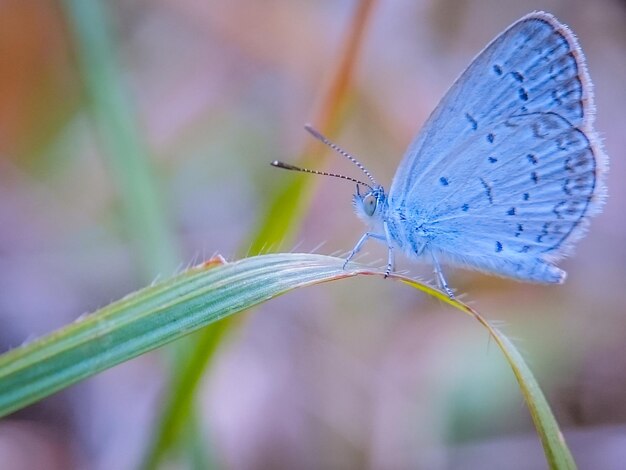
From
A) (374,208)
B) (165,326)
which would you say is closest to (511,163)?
(374,208)

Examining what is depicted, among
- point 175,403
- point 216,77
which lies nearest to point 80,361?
point 175,403

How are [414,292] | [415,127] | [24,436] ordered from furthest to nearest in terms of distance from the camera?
[415,127]
[414,292]
[24,436]

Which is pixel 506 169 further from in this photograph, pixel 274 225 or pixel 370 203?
pixel 274 225

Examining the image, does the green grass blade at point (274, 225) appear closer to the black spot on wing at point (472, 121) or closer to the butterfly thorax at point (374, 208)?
the butterfly thorax at point (374, 208)

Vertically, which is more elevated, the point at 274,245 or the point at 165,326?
the point at 274,245

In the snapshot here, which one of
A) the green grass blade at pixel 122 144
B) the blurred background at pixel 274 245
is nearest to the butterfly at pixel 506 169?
the blurred background at pixel 274 245

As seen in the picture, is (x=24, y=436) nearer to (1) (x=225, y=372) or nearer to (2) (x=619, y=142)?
(1) (x=225, y=372)

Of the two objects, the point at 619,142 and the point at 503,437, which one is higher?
the point at 619,142
